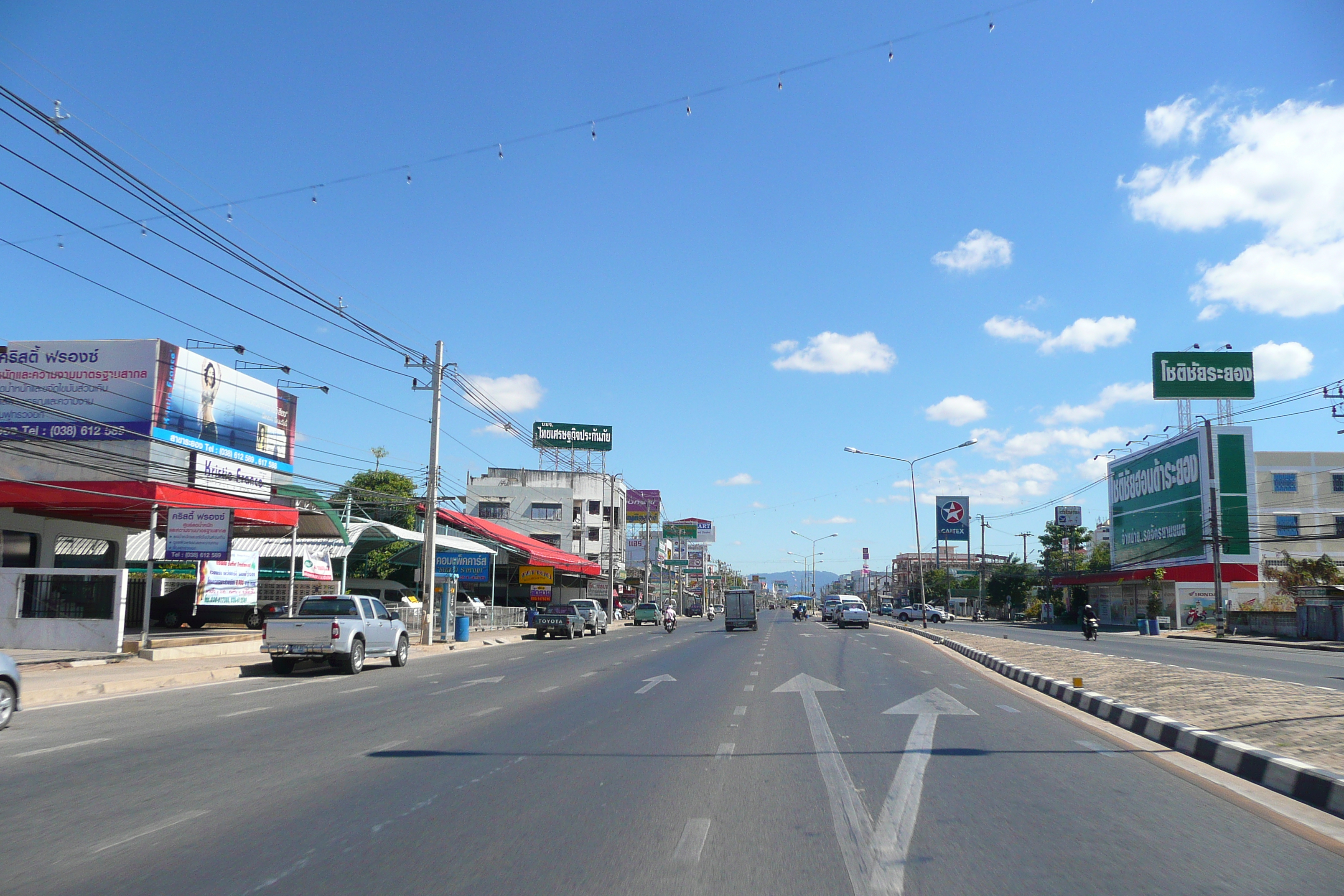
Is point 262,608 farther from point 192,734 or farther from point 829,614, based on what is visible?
point 829,614

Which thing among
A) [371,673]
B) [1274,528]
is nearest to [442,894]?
[371,673]

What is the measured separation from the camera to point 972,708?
14.1 metres

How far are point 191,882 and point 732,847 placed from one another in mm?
3377

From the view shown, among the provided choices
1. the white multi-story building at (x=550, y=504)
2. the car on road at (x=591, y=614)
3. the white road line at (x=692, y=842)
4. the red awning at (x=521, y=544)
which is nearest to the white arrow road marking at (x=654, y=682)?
the white road line at (x=692, y=842)

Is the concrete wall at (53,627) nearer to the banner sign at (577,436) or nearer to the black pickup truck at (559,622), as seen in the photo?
the black pickup truck at (559,622)

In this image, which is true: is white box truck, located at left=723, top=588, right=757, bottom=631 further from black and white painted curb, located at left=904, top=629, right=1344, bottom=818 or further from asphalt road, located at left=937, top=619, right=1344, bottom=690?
black and white painted curb, located at left=904, top=629, right=1344, bottom=818

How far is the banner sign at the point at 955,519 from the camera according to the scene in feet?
203

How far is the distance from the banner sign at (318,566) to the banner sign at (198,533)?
19.2m

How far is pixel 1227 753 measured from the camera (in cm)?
922

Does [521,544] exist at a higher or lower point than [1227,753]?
higher

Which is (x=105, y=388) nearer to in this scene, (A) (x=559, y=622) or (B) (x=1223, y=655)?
A: (A) (x=559, y=622)

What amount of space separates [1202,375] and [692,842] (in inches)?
2448

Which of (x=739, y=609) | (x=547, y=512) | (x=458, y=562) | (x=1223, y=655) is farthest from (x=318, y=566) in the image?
(x=547, y=512)

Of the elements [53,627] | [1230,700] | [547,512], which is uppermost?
[547,512]
